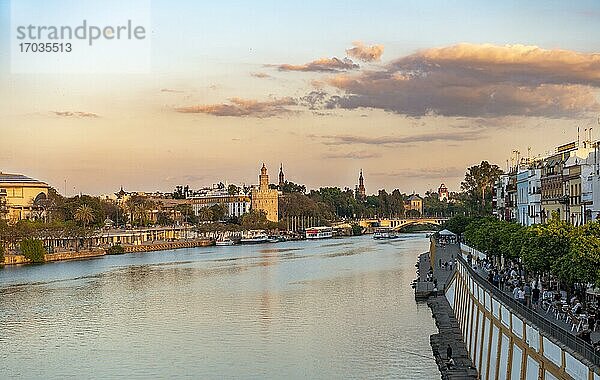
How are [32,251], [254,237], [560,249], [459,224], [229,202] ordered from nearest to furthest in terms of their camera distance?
[560,249] → [459,224] → [32,251] → [254,237] → [229,202]

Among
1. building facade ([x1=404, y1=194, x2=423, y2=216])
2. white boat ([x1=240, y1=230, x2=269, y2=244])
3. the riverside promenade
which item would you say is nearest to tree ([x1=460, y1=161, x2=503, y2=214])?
the riverside promenade

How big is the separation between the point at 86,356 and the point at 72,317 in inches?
308

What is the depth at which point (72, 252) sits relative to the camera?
71375 millimetres

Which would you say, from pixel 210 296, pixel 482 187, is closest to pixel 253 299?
pixel 210 296

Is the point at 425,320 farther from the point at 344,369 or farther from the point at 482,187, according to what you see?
the point at 482,187

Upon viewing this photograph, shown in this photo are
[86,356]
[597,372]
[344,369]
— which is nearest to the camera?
[597,372]

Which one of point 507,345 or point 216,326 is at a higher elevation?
point 507,345

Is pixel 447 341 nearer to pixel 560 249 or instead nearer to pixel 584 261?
pixel 560 249

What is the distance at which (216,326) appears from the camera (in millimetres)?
27531

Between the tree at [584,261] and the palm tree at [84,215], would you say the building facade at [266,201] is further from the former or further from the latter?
the tree at [584,261]

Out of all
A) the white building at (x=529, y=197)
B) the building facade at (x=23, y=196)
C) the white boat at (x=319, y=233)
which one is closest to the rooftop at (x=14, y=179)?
the building facade at (x=23, y=196)

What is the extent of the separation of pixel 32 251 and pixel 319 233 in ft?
190

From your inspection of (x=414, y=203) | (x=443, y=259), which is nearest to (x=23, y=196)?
(x=443, y=259)

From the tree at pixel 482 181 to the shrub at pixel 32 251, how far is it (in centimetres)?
3233
